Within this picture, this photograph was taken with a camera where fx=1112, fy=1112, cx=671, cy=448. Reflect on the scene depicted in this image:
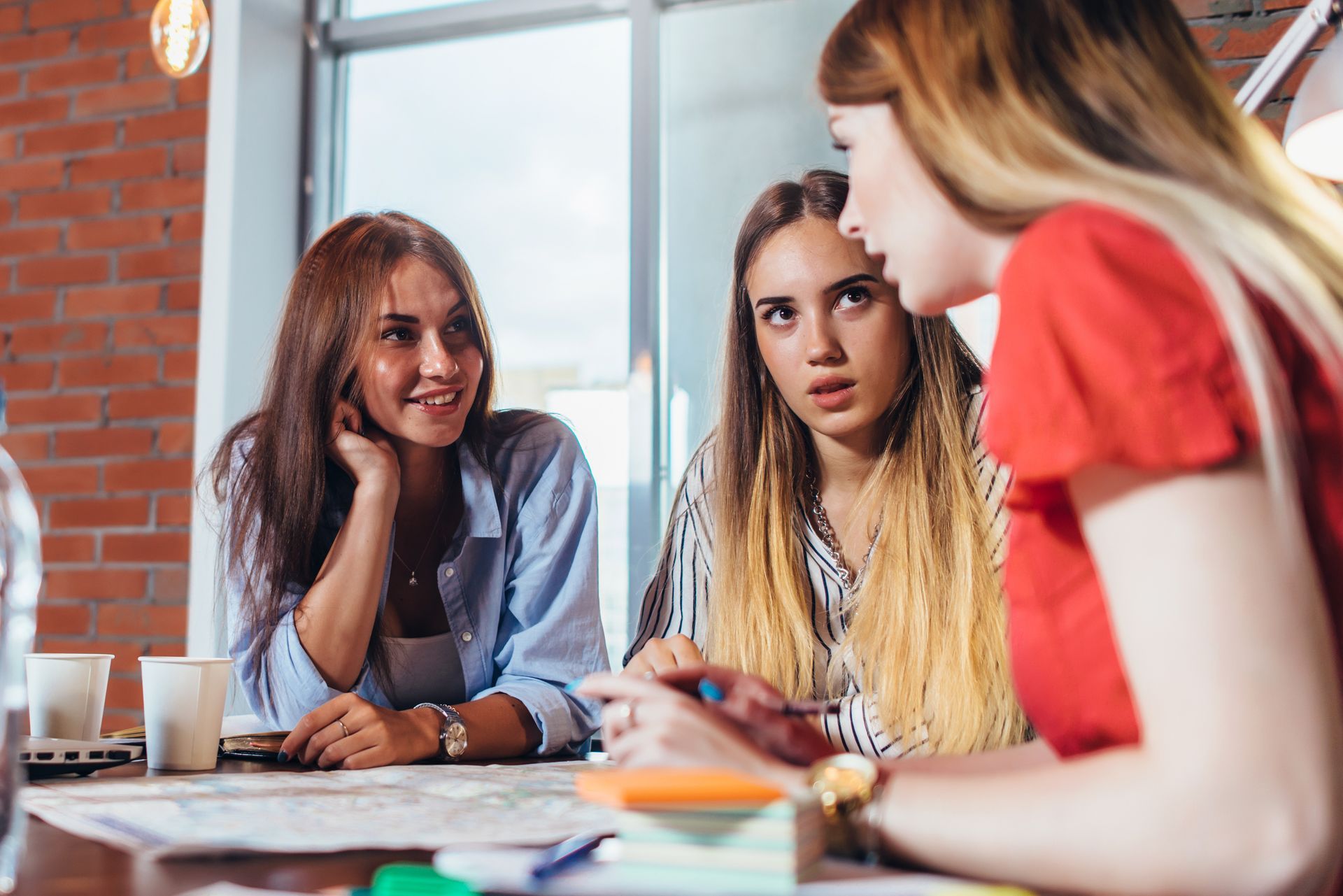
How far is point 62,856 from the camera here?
67 centimetres

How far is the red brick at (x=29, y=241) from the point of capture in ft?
9.95

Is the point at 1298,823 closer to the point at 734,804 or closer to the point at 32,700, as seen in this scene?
the point at 734,804

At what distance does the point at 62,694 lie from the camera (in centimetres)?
113

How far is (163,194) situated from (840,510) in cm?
220

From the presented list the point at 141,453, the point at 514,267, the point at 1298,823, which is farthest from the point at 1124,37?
the point at 141,453

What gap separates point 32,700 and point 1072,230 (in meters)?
1.09

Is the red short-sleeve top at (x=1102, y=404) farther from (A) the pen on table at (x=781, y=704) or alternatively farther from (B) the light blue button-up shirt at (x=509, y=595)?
(B) the light blue button-up shirt at (x=509, y=595)

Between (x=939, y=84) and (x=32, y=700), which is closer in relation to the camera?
(x=939, y=84)

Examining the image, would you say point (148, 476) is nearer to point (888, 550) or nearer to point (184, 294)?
point (184, 294)

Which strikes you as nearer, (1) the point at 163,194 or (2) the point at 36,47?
(1) the point at 163,194

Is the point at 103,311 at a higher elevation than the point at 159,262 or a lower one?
lower

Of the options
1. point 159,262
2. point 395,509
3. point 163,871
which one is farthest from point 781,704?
point 159,262

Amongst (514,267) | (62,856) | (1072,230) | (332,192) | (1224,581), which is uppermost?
(332,192)

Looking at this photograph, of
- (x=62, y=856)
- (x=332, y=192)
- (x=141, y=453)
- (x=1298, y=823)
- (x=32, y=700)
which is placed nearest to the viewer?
(x=1298, y=823)
